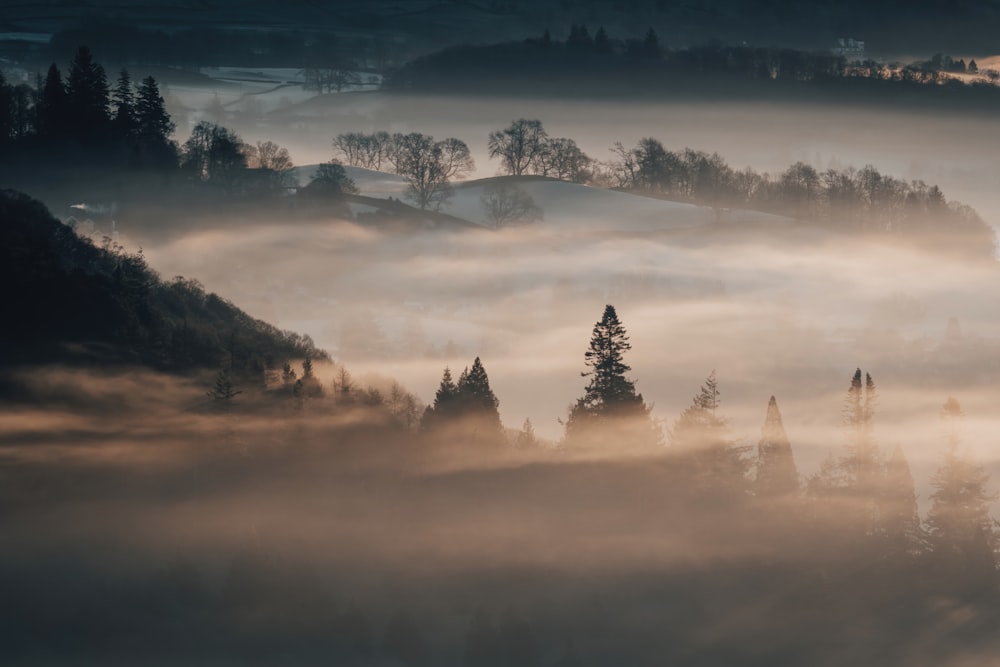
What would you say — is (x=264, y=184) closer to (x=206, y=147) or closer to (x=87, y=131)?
(x=206, y=147)

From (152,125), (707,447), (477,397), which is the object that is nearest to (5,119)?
(152,125)

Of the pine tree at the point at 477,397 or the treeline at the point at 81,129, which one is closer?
the pine tree at the point at 477,397

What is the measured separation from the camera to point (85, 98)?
479 feet

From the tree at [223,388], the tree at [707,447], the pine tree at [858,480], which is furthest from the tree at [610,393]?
the tree at [223,388]

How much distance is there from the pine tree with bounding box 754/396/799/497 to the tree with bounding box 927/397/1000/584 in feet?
35.1

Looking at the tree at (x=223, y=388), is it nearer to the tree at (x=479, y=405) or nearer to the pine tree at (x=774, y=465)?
the tree at (x=479, y=405)

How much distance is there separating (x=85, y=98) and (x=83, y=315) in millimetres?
38333

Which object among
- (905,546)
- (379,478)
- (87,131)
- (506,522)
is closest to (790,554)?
(905,546)

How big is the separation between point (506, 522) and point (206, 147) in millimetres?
83084

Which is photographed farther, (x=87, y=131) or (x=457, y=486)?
(x=87, y=131)

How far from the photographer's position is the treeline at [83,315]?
375 ft

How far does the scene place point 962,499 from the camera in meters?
117

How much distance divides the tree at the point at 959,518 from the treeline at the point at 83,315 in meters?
50.9

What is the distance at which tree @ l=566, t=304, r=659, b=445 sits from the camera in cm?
10619
